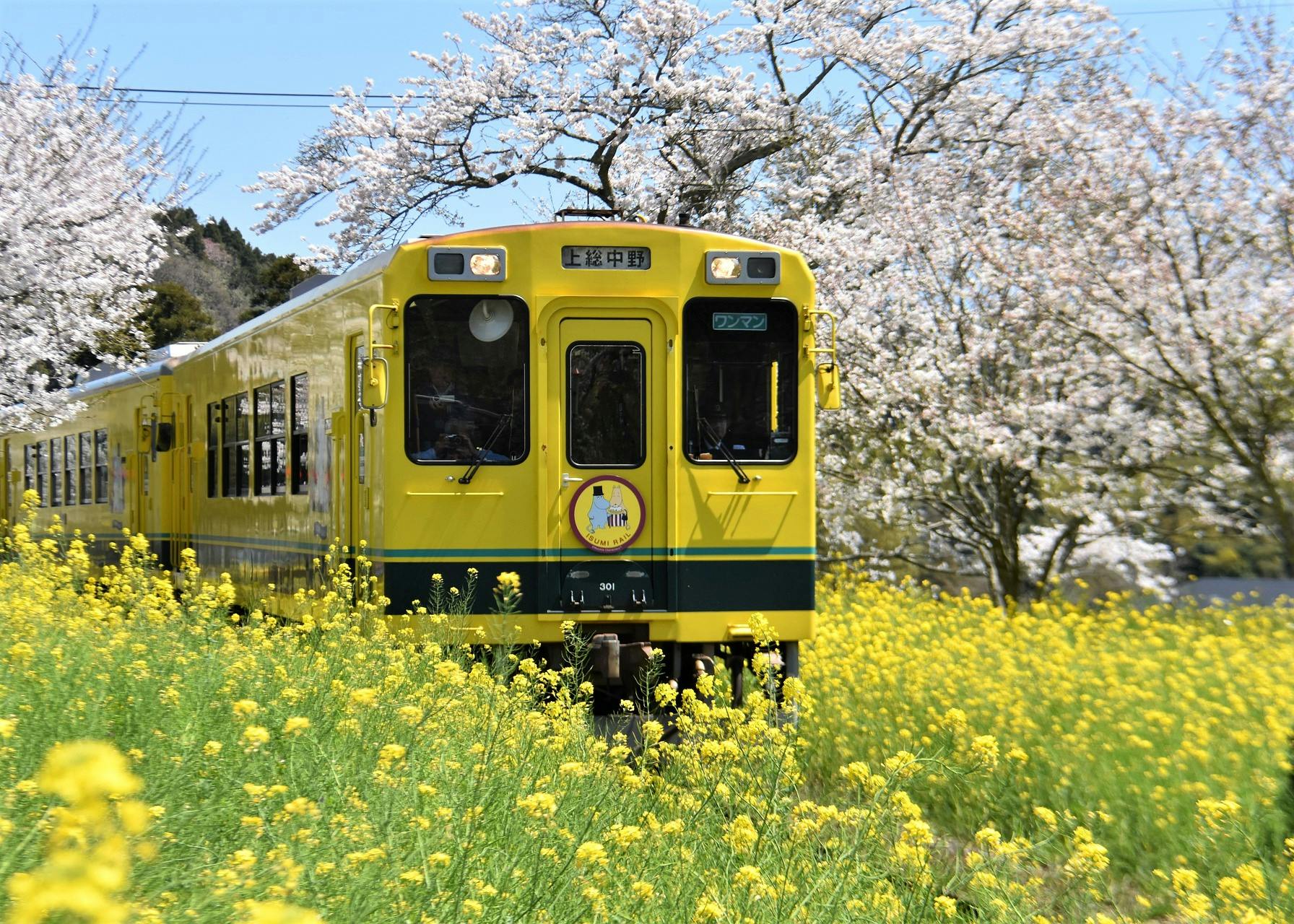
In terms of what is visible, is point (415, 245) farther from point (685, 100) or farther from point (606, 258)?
point (685, 100)

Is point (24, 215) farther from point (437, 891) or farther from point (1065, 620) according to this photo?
point (437, 891)

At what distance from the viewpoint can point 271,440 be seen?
10375mm

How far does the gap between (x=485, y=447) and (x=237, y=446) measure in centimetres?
456

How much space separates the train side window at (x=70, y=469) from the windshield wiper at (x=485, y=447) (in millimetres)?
12328

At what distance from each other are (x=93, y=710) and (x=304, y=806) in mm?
1664

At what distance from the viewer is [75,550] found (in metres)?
8.61

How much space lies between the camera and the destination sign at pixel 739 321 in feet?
26.1

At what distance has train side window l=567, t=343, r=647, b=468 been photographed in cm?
781

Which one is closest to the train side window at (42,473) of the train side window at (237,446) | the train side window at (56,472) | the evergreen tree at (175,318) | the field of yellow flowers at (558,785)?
the train side window at (56,472)

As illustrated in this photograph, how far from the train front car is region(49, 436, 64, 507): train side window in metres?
12.5

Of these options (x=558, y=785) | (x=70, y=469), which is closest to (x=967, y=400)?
(x=558, y=785)

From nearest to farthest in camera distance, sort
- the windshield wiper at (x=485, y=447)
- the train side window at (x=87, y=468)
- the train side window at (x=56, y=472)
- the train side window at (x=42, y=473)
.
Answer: the windshield wiper at (x=485, y=447) < the train side window at (x=87, y=468) < the train side window at (x=56, y=472) < the train side window at (x=42, y=473)

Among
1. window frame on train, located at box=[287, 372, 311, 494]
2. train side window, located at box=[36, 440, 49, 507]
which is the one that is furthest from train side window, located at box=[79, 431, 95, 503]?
window frame on train, located at box=[287, 372, 311, 494]

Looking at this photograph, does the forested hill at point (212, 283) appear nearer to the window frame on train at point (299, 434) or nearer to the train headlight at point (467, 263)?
the window frame on train at point (299, 434)
